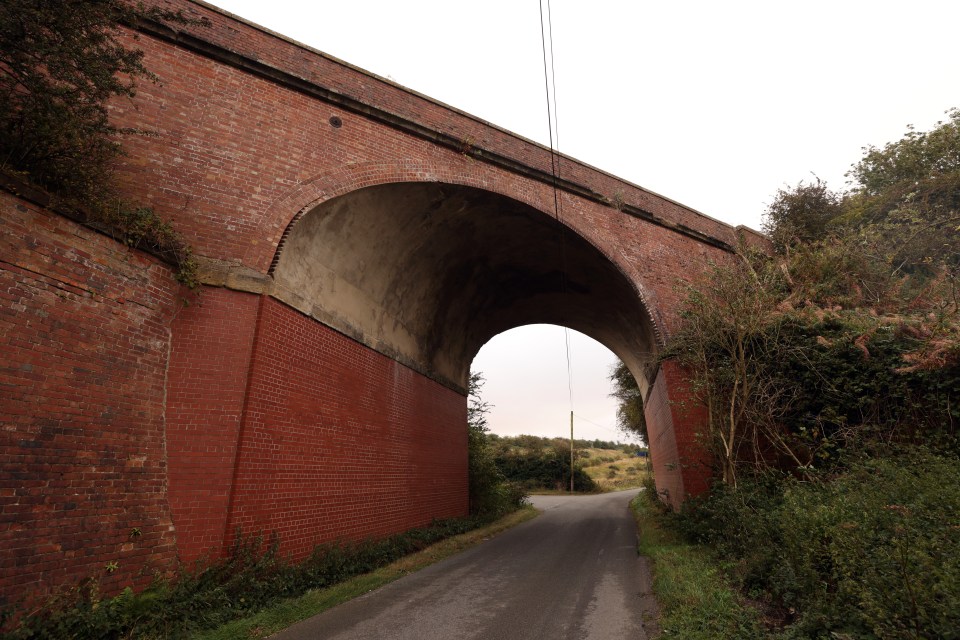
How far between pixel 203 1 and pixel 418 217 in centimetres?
514

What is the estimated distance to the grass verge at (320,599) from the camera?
481 cm

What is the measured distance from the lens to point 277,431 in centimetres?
676

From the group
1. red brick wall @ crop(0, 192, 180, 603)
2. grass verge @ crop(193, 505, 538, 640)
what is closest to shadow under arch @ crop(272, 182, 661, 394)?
red brick wall @ crop(0, 192, 180, 603)

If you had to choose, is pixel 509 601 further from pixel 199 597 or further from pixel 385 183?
pixel 385 183

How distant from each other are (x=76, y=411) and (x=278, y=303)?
9.11 ft

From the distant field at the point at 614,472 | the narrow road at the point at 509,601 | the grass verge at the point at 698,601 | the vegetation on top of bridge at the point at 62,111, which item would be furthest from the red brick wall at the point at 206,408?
the distant field at the point at 614,472

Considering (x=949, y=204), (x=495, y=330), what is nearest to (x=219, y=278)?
(x=495, y=330)

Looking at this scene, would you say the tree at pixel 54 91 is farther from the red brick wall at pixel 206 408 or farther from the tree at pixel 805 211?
the tree at pixel 805 211

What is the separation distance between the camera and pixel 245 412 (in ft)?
Result: 20.7

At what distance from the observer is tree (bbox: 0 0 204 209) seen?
15.4 ft

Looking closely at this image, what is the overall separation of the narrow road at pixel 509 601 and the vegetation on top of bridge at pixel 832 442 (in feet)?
4.59

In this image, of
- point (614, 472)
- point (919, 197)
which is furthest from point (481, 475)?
point (614, 472)

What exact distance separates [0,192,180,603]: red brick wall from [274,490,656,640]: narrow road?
2107mm

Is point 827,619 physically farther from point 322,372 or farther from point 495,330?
point 495,330
